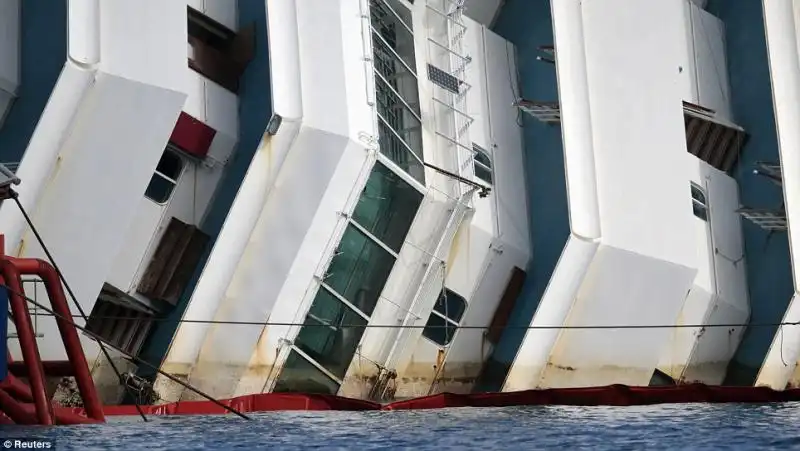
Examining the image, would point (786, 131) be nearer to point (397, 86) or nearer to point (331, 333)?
point (397, 86)

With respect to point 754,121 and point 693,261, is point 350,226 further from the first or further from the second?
point 754,121

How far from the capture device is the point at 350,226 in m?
17.5

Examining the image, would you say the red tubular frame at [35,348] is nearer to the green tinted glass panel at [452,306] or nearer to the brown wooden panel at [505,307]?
the green tinted glass panel at [452,306]

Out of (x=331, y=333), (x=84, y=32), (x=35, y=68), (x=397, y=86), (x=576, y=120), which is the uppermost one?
(x=576, y=120)

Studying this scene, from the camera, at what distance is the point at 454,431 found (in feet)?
46.8

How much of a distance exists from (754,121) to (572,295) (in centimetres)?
668

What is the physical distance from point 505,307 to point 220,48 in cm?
622

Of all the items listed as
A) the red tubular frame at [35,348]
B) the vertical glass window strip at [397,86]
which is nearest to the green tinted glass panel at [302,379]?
the vertical glass window strip at [397,86]

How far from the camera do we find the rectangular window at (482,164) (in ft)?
68.7

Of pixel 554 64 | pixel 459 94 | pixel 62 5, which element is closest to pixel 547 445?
pixel 62 5

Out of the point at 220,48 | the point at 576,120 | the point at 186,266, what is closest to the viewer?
the point at 186,266

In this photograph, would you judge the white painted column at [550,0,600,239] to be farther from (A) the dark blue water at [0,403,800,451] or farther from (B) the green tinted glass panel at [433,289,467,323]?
(A) the dark blue water at [0,403,800,451]

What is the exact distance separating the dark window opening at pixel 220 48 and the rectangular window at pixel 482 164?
473 cm

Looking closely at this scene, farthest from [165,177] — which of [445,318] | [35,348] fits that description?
[445,318]
